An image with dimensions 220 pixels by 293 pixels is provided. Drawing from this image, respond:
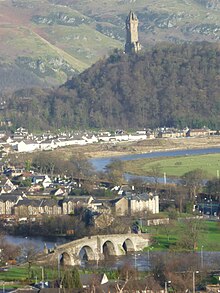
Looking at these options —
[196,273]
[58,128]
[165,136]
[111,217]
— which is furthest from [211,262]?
[58,128]

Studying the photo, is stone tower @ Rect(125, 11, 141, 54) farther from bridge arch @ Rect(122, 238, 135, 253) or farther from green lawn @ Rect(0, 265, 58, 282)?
green lawn @ Rect(0, 265, 58, 282)

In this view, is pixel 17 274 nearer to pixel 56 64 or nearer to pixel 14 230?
pixel 14 230

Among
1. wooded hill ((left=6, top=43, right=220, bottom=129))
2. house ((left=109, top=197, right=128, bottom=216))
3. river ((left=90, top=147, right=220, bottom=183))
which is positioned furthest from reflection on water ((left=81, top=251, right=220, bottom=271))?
wooded hill ((left=6, top=43, right=220, bottom=129))

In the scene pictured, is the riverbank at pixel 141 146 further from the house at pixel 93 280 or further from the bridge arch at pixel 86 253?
the house at pixel 93 280

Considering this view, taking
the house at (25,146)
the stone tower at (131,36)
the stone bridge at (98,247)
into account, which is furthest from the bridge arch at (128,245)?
the stone tower at (131,36)

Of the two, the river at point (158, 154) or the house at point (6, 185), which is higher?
the river at point (158, 154)

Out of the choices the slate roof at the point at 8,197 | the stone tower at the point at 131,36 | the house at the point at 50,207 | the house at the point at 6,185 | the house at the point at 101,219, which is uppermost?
the stone tower at the point at 131,36

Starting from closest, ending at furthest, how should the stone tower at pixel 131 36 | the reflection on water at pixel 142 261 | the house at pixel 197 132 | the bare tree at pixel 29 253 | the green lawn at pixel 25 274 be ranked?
the green lawn at pixel 25 274 → the reflection on water at pixel 142 261 → the bare tree at pixel 29 253 → the house at pixel 197 132 → the stone tower at pixel 131 36
